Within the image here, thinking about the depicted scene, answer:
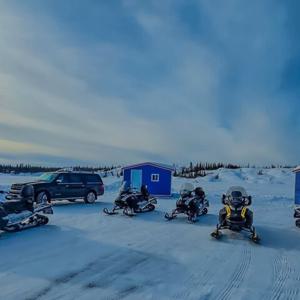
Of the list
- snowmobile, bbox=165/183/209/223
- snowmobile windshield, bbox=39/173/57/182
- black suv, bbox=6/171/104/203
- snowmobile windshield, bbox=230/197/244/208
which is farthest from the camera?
snowmobile windshield, bbox=39/173/57/182

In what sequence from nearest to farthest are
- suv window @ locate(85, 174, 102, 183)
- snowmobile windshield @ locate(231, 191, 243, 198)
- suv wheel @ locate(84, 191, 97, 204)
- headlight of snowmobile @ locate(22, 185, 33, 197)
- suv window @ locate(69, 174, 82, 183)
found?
headlight of snowmobile @ locate(22, 185, 33, 197), snowmobile windshield @ locate(231, 191, 243, 198), suv window @ locate(69, 174, 82, 183), suv wheel @ locate(84, 191, 97, 204), suv window @ locate(85, 174, 102, 183)

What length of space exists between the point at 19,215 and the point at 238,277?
23.1ft

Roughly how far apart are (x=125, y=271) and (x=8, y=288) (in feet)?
7.07

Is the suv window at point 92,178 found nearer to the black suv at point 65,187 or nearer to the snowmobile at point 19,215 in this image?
the black suv at point 65,187

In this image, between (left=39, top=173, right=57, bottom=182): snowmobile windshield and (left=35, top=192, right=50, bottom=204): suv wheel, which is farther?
(left=39, top=173, right=57, bottom=182): snowmobile windshield

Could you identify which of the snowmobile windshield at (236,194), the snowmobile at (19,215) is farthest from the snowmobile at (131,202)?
the snowmobile windshield at (236,194)

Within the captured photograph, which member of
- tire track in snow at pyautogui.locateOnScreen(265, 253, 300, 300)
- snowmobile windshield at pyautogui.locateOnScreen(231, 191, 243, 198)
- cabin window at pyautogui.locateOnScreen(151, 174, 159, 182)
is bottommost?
tire track in snow at pyautogui.locateOnScreen(265, 253, 300, 300)

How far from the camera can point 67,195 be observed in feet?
66.0

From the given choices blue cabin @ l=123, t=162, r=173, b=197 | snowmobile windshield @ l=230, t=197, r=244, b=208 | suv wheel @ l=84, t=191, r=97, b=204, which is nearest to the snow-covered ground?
snowmobile windshield @ l=230, t=197, r=244, b=208

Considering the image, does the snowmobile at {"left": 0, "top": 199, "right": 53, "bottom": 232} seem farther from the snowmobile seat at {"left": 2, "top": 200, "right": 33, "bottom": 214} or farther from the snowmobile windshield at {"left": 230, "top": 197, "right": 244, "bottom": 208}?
the snowmobile windshield at {"left": 230, "top": 197, "right": 244, "bottom": 208}

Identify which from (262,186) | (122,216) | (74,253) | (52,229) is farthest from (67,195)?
(262,186)

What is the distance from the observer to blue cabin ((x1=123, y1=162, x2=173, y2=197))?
27.1 metres

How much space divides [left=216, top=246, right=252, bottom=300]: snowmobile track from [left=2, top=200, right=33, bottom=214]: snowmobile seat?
6663mm

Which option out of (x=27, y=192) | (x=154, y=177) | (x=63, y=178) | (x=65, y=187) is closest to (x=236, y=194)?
(x=27, y=192)
